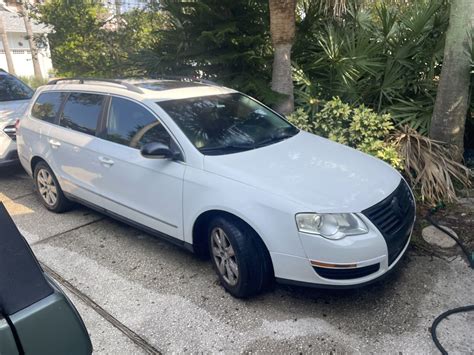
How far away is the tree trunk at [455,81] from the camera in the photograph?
15.1 feet

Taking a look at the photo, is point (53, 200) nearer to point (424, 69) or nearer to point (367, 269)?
point (367, 269)

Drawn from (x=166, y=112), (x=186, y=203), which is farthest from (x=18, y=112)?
(x=186, y=203)

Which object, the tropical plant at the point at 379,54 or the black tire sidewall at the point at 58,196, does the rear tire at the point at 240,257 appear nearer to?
the black tire sidewall at the point at 58,196

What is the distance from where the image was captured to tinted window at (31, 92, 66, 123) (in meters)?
4.75

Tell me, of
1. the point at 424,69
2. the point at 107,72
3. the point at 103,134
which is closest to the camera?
the point at 103,134

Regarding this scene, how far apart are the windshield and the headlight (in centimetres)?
101

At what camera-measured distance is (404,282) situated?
3.37 m

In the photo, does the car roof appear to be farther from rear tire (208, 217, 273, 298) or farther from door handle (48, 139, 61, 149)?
rear tire (208, 217, 273, 298)

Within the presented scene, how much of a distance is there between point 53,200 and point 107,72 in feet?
16.1

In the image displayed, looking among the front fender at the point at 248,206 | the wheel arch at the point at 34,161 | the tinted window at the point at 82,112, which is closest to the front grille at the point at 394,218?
the front fender at the point at 248,206

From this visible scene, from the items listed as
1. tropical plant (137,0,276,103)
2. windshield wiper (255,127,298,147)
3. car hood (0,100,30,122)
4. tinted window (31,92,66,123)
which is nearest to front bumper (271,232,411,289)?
windshield wiper (255,127,298,147)

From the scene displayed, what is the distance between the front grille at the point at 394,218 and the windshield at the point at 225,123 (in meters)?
1.20

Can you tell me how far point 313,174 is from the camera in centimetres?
314

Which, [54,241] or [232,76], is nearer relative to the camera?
[54,241]
